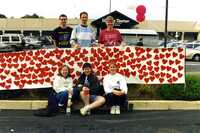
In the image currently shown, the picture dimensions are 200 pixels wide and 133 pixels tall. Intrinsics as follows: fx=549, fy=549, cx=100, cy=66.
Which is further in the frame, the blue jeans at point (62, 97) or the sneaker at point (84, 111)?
the blue jeans at point (62, 97)

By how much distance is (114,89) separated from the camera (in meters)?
11.1

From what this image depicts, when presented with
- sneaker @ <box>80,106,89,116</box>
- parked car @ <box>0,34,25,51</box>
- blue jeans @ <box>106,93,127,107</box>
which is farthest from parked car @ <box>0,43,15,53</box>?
sneaker @ <box>80,106,89,116</box>

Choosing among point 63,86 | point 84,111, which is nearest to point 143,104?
point 84,111

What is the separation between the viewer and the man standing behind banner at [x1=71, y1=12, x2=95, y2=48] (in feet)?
39.2

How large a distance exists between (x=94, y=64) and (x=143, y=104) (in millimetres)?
1454

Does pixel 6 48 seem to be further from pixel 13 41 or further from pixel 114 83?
pixel 114 83

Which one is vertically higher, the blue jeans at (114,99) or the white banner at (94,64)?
the white banner at (94,64)

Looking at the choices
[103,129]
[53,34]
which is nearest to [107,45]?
[53,34]

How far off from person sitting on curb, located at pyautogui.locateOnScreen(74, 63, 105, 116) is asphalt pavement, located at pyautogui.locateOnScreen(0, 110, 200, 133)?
0.69 ft

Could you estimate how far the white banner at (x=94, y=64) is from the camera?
12172 millimetres

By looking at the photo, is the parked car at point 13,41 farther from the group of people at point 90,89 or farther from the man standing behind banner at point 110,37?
the group of people at point 90,89

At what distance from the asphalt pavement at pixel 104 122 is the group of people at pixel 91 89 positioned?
0.84 ft

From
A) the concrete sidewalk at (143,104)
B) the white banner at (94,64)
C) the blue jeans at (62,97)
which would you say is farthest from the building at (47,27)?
the blue jeans at (62,97)

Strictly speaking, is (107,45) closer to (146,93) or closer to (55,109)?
(146,93)
